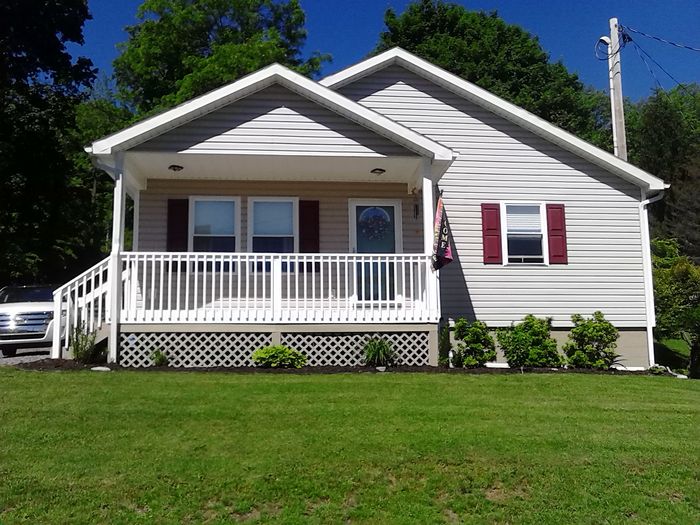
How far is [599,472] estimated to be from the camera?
5398mm

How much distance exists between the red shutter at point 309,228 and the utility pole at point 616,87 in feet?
23.7

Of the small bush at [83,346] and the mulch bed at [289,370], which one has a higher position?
the small bush at [83,346]

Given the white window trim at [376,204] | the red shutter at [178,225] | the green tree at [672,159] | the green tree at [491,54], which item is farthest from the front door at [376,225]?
the green tree at [672,159]

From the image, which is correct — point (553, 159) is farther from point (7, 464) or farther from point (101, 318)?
point (7, 464)

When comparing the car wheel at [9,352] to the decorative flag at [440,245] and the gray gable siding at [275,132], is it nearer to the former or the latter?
the gray gable siding at [275,132]

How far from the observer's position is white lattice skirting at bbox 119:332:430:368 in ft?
32.3

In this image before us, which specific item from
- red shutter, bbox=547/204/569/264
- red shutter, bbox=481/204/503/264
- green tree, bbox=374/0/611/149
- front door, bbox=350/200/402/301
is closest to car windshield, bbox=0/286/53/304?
front door, bbox=350/200/402/301

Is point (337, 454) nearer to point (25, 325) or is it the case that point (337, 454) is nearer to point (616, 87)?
point (25, 325)

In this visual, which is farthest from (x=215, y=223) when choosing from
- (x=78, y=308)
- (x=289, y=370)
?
(x=289, y=370)

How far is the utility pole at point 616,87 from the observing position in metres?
14.5

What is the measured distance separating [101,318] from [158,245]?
2235 mm

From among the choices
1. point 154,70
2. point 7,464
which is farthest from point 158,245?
point 154,70

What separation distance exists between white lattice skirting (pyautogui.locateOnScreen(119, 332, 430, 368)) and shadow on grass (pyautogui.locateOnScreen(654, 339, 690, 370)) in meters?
8.72

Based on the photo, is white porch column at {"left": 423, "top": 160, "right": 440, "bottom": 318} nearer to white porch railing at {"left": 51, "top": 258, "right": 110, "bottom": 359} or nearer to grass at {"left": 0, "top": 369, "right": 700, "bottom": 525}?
grass at {"left": 0, "top": 369, "right": 700, "bottom": 525}
